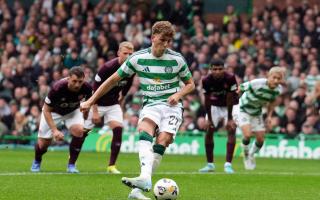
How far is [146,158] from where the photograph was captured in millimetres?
11547

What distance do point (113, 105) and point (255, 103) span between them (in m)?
3.61

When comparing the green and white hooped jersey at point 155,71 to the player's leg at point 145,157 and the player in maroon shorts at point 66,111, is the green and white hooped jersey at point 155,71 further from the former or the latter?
the player in maroon shorts at point 66,111

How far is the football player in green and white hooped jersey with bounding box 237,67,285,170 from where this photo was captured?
19.1 metres

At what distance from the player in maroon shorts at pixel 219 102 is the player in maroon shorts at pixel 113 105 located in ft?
5.92

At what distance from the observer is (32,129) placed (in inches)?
1115

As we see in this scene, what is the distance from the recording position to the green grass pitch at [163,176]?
40.3 feet

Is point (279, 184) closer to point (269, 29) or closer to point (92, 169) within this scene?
point (92, 169)

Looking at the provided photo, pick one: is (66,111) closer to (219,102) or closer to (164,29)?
(219,102)

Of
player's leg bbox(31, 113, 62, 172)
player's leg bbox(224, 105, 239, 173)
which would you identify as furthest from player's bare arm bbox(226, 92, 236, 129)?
player's leg bbox(31, 113, 62, 172)

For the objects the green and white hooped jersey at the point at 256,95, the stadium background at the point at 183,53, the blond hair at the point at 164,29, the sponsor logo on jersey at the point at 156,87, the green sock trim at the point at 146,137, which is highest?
the blond hair at the point at 164,29

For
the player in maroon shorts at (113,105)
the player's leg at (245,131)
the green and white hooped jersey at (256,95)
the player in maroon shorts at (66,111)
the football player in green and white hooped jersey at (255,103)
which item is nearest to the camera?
the player in maroon shorts at (66,111)

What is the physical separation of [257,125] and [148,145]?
334 inches

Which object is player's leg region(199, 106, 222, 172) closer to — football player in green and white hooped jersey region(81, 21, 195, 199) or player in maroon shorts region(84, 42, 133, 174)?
player in maroon shorts region(84, 42, 133, 174)

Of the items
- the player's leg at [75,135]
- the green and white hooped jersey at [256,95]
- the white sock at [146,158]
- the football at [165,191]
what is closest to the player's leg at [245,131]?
the green and white hooped jersey at [256,95]
